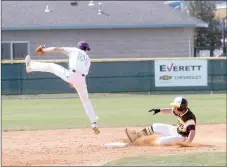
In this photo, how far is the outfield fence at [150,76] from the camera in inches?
1102

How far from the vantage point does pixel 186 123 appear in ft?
43.9

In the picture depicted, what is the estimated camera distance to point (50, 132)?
1641 cm

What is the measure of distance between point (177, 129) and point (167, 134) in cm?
25

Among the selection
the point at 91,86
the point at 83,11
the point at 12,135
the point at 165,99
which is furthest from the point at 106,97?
the point at 12,135

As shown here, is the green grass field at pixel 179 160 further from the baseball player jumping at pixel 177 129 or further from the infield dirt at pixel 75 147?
the baseball player jumping at pixel 177 129

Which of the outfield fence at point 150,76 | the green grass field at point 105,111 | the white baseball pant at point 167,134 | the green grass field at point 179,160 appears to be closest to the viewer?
the green grass field at point 179,160

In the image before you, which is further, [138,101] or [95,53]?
[95,53]

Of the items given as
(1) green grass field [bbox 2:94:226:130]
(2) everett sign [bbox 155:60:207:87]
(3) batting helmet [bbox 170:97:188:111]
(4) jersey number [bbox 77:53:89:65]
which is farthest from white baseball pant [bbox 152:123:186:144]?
(2) everett sign [bbox 155:60:207:87]

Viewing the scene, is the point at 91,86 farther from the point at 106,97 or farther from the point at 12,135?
the point at 12,135

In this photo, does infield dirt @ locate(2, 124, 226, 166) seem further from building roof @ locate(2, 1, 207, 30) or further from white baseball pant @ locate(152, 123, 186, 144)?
building roof @ locate(2, 1, 207, 30)

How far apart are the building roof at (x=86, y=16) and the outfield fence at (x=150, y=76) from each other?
223 inches

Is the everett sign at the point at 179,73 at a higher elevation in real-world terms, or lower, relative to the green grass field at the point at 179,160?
lower

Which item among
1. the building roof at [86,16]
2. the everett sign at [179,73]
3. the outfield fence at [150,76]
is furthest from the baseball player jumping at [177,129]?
the building roof at [86,16]

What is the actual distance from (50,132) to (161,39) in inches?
750
